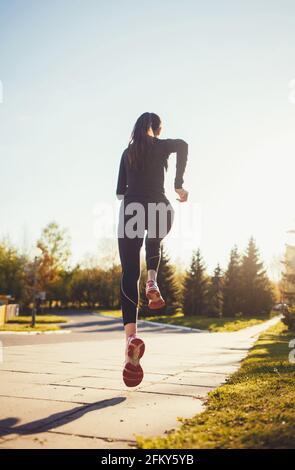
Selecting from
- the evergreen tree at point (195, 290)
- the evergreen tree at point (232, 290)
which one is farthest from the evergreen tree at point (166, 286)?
the evergreen tree at point (232, 290)

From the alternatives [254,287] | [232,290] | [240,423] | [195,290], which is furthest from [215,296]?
[240,423]

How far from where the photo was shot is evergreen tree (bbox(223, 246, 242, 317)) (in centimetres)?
5381

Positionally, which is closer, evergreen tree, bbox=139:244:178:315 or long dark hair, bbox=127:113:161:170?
long dark hair, bbox=127:113:161:170

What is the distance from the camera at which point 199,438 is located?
190 centimetres

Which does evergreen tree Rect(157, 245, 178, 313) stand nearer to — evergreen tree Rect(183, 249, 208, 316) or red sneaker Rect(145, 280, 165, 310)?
evergreen tree Rect(183, 249, 208, 316)

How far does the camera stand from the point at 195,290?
5431cm

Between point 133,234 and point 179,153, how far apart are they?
75cm

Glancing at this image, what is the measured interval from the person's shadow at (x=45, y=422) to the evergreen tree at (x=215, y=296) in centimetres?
5089

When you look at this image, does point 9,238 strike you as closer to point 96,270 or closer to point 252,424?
point 96,270

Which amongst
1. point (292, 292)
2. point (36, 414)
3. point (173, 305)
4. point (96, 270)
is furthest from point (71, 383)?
point (96, 270)

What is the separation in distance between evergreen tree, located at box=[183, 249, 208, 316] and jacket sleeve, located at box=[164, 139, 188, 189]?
169 feet

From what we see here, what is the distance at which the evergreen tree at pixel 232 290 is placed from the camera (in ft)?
177

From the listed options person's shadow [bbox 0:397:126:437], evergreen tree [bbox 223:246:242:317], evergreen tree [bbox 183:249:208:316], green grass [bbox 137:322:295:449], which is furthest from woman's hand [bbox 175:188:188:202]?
evergreen tree [bbox 223:246:242:317]

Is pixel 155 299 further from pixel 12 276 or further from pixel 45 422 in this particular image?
pixel 12 276
